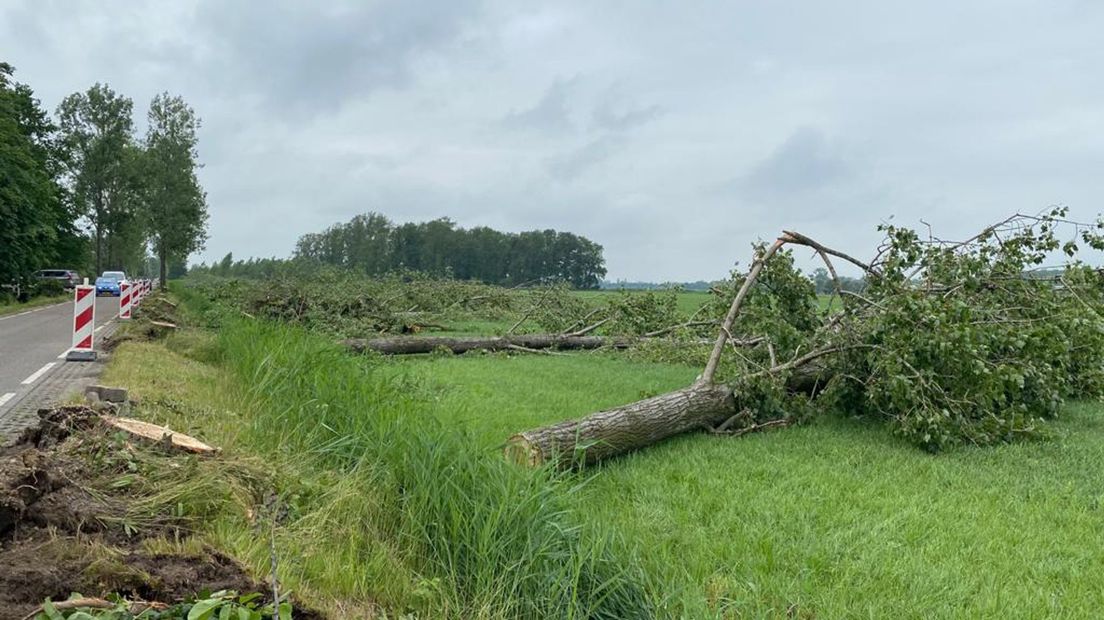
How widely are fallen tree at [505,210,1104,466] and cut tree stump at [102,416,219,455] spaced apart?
1986 millimetres

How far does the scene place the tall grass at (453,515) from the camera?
3172 mm

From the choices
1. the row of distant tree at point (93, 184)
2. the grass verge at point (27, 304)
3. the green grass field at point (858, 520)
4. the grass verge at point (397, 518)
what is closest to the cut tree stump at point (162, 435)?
the grass verge at point (397, 518)

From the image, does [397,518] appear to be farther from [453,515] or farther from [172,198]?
[172,198]

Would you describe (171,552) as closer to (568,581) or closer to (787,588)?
(568,581)

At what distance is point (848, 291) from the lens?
825 centimetres

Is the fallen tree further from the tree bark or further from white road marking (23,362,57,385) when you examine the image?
white road marking (23,362,57,385)

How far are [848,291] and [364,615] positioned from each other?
6.77 meters

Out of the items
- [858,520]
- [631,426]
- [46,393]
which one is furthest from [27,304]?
[858,520]

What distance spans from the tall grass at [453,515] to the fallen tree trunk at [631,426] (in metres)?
0.70

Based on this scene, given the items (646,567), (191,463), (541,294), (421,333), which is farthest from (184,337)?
(646,567)

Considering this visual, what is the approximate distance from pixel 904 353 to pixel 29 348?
1365 cm

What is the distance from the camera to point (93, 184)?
53.0 meters

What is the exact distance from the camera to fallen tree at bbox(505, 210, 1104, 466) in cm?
627

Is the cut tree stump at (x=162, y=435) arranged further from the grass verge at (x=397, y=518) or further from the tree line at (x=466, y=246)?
the tree line at (x=466, y=246)
